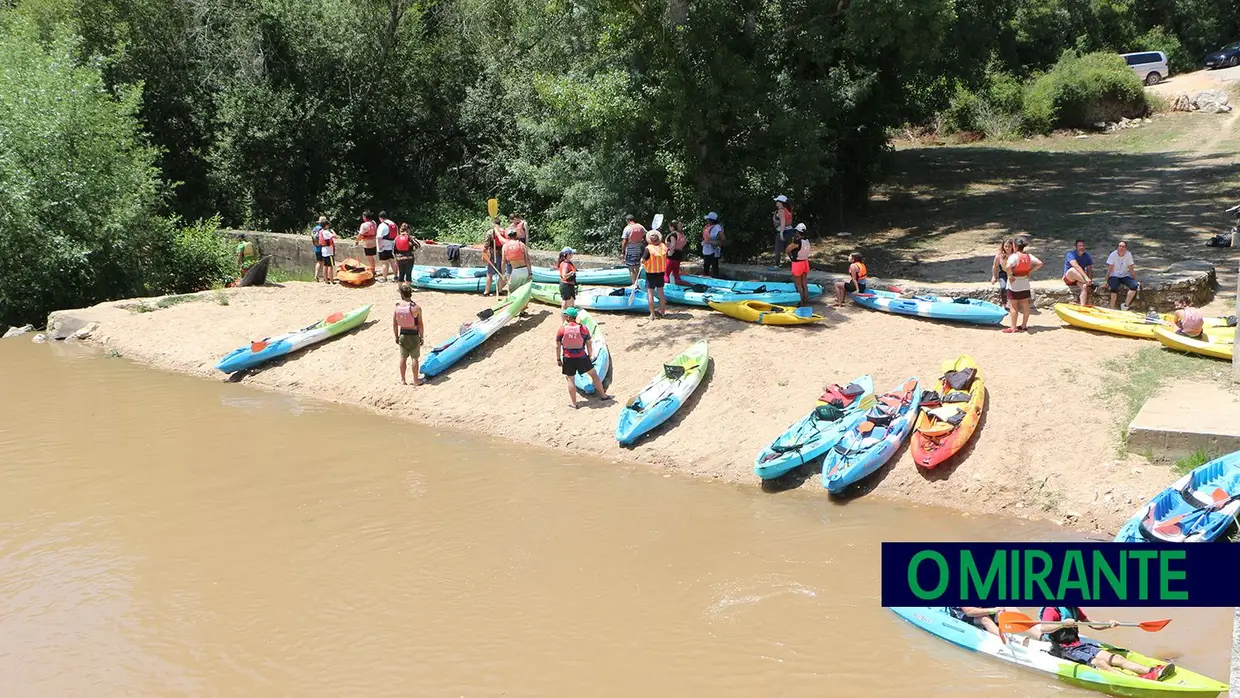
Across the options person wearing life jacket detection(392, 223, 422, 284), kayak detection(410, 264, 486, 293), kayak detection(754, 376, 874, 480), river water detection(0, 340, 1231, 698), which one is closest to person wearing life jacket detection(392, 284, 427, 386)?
river water detection(0, 340, 1231, 698)

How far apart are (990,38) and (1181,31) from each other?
22270 millimetres

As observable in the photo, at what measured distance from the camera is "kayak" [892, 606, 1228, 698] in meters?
6.97

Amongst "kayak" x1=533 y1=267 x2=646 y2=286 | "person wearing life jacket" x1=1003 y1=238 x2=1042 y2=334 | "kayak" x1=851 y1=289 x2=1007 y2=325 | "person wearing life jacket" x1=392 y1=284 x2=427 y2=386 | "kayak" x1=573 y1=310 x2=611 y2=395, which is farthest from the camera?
"kayak" x1=533 y1=267 x2=646 y2=286

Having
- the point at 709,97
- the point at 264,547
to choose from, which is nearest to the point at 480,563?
the point at 264,547

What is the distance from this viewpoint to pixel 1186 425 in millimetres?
10336

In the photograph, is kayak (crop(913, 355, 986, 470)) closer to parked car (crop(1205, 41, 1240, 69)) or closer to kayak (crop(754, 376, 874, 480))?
kayak (crop(754, 376, 874, 480))

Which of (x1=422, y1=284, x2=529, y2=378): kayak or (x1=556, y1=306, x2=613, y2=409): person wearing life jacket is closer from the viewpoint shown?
(x1=556, y1=306, x2=613, y2=409): person wearing life jacket

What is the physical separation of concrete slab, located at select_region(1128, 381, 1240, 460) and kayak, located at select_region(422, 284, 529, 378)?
8418 mm

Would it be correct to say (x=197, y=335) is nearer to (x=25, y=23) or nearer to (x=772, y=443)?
(x=25, y=23)

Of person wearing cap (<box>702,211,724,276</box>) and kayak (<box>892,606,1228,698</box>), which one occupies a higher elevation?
person wearing cap (<box>702,211,724,276</box>)

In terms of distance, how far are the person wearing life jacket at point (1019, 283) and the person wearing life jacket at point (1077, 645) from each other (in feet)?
20.1

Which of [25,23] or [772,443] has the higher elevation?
[25,23]

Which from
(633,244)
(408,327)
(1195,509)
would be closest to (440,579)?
(408,327)

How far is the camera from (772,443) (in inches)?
458
